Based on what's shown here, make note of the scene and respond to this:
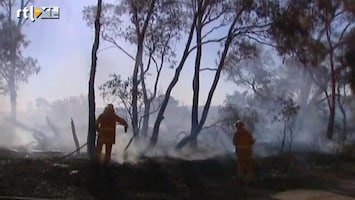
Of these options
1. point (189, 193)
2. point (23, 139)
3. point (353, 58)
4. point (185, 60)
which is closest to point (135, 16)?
point (185, 60)

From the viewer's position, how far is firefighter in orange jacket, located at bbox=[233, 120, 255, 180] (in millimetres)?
18047

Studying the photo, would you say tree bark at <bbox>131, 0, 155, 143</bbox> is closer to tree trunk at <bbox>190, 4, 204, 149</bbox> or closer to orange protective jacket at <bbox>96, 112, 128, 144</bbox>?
tree trunk at <bbox>190, 4, 204, 149</bbox>

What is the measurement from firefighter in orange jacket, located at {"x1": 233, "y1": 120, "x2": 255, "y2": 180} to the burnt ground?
0.38 m

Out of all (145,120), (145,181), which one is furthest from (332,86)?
(145,181)

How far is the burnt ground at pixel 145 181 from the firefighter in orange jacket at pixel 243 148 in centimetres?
38

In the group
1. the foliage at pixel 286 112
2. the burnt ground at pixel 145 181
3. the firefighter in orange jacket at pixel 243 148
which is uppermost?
the foliage at pixel 286 112

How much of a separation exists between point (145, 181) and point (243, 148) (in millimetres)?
3446

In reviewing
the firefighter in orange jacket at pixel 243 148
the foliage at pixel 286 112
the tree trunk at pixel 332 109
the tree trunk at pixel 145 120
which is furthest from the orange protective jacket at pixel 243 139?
the tree trunk at pixel 332 109

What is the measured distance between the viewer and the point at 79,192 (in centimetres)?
1443

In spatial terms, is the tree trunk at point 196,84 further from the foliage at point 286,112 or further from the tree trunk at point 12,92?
the tree trunk at point 12,92

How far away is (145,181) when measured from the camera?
16.5 metres

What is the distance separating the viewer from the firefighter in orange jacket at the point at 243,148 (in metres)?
18.0

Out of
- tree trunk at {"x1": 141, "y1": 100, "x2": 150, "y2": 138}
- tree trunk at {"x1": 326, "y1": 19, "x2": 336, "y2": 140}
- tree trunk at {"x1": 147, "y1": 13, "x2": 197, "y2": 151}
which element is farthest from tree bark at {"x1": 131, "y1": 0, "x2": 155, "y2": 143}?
tree trunk at {"x1": 326, "y1": 19, "x2": 336, "y2": 140}

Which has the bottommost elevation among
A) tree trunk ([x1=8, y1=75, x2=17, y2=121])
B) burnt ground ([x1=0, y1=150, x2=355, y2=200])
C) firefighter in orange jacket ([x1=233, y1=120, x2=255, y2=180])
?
burnt ground ([x1=0, y1=150, x2=355, y2=200])
